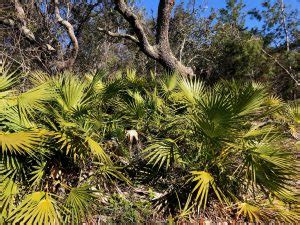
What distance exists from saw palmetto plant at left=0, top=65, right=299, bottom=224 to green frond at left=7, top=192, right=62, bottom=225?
10 millimetres

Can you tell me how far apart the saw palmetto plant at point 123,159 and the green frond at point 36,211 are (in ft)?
0.03

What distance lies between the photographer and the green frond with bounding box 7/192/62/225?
11.8 feet

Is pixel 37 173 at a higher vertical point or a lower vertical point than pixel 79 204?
higher

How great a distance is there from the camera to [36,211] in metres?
3.67

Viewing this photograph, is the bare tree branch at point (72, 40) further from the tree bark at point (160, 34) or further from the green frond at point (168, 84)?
the green frond at point (168, 84)

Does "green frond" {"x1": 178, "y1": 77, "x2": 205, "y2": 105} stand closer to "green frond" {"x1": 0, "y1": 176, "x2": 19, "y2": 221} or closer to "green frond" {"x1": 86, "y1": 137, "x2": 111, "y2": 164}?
"green frond" {"x1": 86, "y1": 137, "x2": 111, "y2": 164}

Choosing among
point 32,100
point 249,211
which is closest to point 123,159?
point 32,100

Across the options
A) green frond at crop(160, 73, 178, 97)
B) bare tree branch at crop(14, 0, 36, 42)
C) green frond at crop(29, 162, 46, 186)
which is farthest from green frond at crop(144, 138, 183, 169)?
bare tree branch at crop(14, 0, 36, 42)

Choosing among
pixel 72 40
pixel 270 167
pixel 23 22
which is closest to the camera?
pixel 270 167

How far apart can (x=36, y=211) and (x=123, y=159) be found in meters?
1.85

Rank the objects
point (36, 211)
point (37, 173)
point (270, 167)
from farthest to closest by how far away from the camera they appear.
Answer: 1. point (37, 173)
2. point (270, 167)
3. point (36, 211)

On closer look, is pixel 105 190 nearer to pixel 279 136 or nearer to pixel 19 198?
pixel 19 198

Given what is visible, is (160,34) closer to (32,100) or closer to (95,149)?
(32,100)

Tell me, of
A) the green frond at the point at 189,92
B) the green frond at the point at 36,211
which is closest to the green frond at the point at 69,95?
the green frond at the point at 36,211
